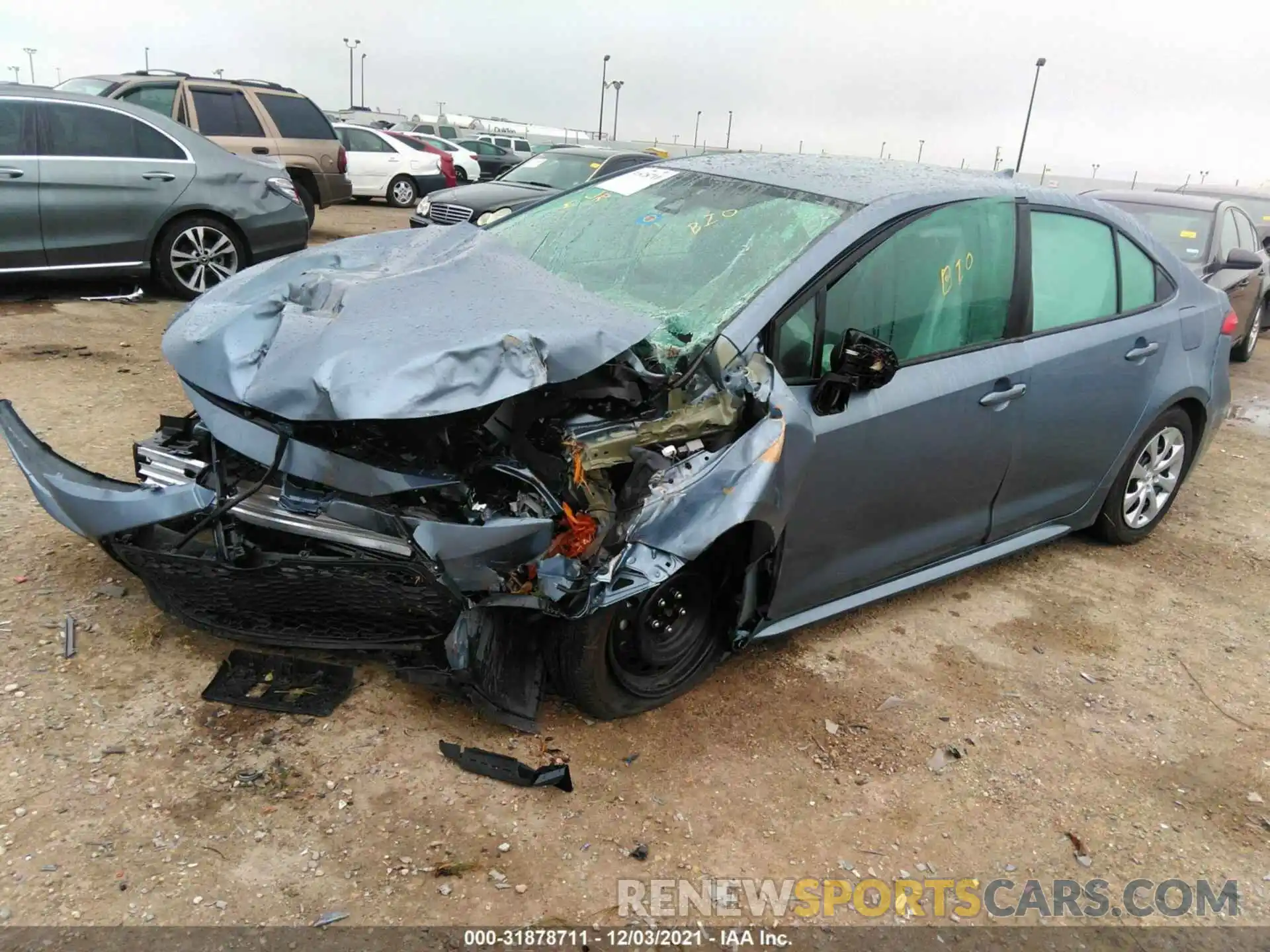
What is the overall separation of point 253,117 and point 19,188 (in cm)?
458

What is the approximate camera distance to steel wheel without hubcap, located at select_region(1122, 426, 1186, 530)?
4.55 meters

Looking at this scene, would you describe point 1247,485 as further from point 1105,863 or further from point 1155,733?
point 1105,863

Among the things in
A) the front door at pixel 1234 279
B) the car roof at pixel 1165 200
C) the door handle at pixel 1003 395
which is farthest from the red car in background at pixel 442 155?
the door handle at pixel 1003 395

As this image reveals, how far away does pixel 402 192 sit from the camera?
17609mm

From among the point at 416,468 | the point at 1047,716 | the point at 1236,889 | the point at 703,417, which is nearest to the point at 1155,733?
the point at 1047,716

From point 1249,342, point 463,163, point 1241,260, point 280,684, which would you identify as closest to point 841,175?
point 280,684

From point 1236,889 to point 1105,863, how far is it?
36 centimetres

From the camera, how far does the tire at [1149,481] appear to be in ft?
14.6

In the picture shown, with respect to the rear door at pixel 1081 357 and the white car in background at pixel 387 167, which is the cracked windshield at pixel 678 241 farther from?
the white car in background at pixel 387 167

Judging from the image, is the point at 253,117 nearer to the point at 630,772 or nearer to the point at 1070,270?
the point at 1070,270

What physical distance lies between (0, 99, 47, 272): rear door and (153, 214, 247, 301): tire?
87 cm

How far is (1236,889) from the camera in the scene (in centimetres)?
265

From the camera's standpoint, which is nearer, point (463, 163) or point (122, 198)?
point (122, 198)

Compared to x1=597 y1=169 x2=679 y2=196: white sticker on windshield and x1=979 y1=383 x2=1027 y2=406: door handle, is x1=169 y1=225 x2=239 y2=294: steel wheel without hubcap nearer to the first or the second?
x1=597 y1=169 x2=679 y2=196: white sticker on windshield
